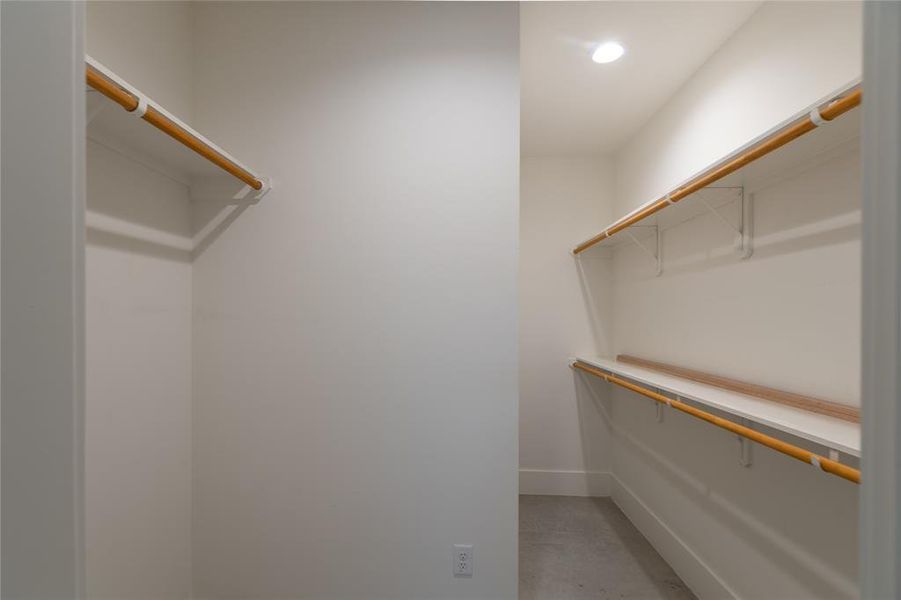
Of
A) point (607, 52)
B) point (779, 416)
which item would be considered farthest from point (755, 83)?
point (779, 416)

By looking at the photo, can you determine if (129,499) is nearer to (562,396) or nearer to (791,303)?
(791,303)

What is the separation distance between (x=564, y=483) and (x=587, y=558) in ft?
2.61

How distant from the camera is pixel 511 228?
147cm

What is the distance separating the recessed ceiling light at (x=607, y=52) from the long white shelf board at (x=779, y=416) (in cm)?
148

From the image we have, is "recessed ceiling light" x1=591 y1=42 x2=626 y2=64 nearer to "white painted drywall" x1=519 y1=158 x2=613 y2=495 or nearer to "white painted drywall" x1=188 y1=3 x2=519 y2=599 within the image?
"white painted drywall" x1=188 y1=3 x2=519 y2=599

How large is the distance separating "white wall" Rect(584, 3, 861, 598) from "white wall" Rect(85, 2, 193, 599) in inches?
81.7

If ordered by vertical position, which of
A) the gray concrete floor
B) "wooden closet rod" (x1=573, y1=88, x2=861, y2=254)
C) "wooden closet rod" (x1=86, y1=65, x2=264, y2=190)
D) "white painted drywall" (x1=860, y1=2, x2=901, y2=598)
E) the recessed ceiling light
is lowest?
the gray concrete floor

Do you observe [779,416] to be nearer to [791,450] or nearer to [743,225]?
[791,450]

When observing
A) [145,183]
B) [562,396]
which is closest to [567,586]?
[562,396]

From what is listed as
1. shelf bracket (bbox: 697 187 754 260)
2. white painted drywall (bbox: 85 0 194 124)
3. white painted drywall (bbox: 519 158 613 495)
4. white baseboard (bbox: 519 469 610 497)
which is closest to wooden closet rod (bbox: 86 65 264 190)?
white painted drywall (bbox: 85 0 194 124)

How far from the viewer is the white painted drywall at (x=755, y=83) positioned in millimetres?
1126

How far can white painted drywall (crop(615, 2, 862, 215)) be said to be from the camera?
44.3 inches

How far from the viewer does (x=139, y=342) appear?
1.24 meters

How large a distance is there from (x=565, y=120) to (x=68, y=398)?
2.55 metres
